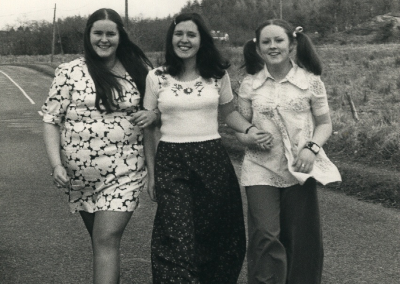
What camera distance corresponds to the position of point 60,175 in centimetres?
374

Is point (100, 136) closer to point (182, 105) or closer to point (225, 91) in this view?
point (182, 105)

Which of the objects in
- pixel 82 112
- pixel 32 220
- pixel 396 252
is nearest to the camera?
pixel 82 112

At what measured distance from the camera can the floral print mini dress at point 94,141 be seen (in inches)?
149

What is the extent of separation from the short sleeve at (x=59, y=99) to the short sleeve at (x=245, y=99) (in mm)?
1036

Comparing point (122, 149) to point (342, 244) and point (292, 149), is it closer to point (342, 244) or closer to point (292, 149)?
point (292, 149)

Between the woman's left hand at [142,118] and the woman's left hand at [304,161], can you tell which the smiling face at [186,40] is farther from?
the woman's left hand at [304,161]

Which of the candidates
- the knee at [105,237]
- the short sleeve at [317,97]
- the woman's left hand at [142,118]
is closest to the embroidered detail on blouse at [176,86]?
the woman's left hand at [142,118]

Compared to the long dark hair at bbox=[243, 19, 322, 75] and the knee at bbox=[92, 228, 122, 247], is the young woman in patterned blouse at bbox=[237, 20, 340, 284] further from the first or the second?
the knee at bbox=[92, 228, 122, 247]

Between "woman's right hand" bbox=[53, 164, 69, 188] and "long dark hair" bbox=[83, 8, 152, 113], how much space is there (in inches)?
15.9

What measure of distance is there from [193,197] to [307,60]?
1.07 m

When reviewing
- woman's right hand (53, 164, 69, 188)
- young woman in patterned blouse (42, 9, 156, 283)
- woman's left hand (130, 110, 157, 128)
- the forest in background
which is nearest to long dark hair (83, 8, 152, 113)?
young woman in patterned blouse (42, 9, 156, 283)

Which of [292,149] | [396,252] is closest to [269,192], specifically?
[292,149]

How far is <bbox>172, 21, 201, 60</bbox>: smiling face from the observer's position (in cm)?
394

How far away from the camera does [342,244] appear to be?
5.64m
